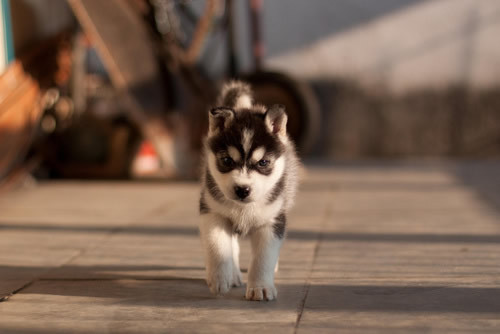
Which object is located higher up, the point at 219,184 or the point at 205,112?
the point at 219,184

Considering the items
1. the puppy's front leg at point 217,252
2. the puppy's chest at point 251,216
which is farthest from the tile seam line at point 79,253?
the puppy's chest at point 251,216

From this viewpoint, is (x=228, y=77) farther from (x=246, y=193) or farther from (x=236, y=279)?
(x=246, y=193)

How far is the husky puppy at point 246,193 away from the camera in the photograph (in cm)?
261

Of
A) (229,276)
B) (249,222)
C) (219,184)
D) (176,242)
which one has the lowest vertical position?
(176,242)

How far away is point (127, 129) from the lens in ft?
23.4

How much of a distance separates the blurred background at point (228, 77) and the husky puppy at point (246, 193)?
3883 mm

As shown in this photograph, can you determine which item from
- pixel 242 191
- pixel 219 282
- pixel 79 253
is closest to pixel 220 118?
pixel 242 191

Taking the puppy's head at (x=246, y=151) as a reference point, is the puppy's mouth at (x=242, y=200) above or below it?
below

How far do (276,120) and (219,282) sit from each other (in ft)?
2.39

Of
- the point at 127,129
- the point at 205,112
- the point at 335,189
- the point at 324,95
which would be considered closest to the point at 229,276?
the point at 335,189

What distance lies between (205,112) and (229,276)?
4.11 meters

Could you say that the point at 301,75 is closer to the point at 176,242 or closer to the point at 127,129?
the point at 127,129

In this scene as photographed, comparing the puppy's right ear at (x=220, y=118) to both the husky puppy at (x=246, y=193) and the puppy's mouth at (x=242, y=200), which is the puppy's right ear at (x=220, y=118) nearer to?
the husky puppy at (x=246, y=193)

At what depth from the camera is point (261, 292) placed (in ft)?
8.73
